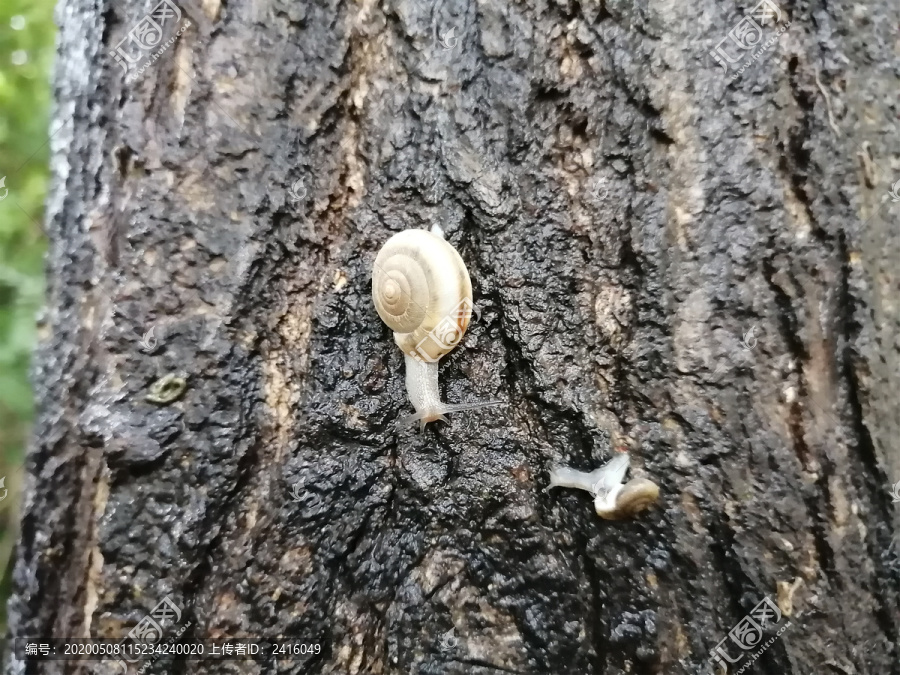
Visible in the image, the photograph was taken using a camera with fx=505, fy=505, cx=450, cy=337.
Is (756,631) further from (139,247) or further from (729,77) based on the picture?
(139,247)

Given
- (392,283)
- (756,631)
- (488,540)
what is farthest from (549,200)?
(756,631)
